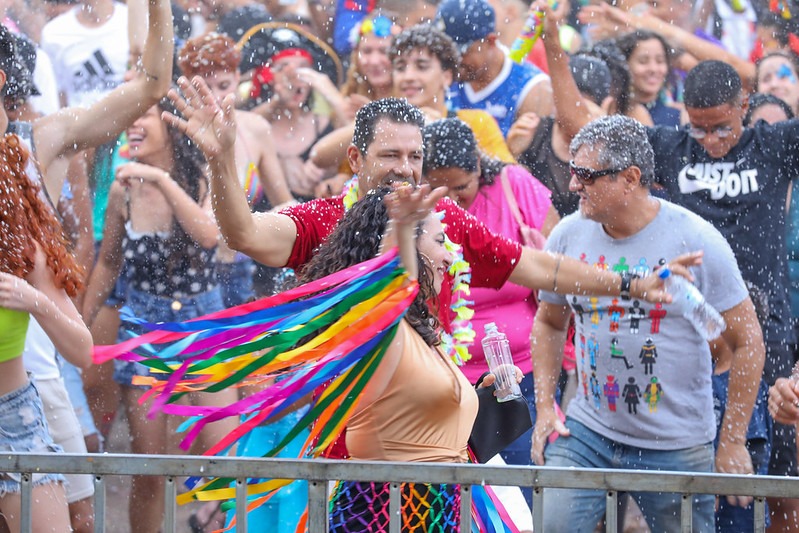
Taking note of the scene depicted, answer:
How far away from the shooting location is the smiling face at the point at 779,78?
274 inches

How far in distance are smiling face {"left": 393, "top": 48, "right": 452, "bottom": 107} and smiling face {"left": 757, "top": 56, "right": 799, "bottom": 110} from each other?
2034 millimetres

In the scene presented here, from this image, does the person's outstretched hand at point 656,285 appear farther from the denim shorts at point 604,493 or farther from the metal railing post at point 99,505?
the metal railing post at point 99,505

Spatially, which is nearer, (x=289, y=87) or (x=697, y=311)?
(x=697, y=311)

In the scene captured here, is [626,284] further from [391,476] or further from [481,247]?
[391,476]

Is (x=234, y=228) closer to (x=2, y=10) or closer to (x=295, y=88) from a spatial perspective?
(x=295, y=88)

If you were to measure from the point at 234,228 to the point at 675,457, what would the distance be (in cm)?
182

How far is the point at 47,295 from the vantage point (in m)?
3.81

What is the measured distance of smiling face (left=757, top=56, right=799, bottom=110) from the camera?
6.95 meters

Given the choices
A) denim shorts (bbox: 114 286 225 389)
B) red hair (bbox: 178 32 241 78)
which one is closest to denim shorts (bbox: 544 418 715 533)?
denim shorts (bbox: 114 286 225 389)

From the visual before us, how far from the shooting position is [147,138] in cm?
588

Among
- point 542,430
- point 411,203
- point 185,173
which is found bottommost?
point 542,430

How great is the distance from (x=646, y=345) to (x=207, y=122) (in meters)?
1.78

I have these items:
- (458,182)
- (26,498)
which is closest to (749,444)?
(458,182)

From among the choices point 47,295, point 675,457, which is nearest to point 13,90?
point 47,295
